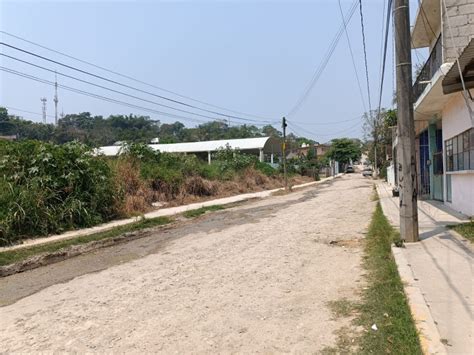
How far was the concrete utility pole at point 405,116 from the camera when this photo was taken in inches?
374

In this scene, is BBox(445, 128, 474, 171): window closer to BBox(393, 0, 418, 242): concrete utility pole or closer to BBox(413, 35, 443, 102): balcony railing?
BBox(413, 35, 443, 102): balcony railing

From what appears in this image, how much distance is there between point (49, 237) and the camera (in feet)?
41.9

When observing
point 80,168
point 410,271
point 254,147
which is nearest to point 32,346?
point 410,271

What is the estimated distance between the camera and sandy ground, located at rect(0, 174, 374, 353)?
Answer: 4.68 metres

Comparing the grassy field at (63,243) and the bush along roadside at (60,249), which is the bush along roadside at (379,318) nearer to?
the bush along roadside at (60,249)

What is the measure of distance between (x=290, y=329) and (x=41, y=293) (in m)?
4.49

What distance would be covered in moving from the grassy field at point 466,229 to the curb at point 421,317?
3.10m

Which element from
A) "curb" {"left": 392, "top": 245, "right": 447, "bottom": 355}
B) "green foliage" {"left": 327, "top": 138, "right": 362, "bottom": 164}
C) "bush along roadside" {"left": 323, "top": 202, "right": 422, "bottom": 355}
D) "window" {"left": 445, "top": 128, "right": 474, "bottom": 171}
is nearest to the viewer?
"curb" {"left": 392, "top": 245, "right": 447, "bottom": 355}

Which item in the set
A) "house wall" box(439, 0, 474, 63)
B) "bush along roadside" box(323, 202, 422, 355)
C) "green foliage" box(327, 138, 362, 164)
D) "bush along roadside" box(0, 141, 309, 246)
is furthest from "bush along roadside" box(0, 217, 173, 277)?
"green foliage" box(327, 138, 362, 164)

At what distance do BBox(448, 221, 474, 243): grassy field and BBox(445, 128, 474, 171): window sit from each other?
214cm

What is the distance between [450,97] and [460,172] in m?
2.72

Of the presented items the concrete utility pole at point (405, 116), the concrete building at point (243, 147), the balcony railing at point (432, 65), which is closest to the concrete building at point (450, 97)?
the balcony railing at point (432, 65)

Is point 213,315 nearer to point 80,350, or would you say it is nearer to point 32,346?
point 80,350

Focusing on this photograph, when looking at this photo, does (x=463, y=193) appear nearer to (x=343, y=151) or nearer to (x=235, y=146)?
(x=235, y=146)
